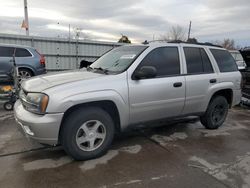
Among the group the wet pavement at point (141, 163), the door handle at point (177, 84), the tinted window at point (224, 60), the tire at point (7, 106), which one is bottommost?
the wet pavement at point (141, 163)

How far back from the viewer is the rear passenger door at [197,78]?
4828mm

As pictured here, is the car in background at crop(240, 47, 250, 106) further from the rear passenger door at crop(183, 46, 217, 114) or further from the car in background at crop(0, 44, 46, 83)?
the car in background at crop(0, 44, 46, 83)

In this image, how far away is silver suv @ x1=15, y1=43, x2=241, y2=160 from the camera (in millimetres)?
3486

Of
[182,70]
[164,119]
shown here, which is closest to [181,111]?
[164,119]

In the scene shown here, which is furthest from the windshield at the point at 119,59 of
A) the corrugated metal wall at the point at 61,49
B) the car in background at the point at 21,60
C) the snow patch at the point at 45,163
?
the corrugated metal wall at the point at 61,49

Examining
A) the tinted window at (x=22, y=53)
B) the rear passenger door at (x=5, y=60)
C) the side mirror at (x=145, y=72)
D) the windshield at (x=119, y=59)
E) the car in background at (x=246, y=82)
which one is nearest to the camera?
the side mirror at (x=145, y=72)

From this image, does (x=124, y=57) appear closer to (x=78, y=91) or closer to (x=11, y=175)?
(x=78, y=91)

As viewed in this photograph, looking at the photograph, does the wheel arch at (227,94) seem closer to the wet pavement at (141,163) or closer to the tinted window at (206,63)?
the tinted window at (206,63)

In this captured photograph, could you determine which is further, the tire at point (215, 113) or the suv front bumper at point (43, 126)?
the tire at point (215, 113)

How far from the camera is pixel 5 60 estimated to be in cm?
982

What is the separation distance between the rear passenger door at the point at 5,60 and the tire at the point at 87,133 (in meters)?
7.14

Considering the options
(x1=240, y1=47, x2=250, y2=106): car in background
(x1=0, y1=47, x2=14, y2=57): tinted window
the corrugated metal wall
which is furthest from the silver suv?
the corrugated metal wall

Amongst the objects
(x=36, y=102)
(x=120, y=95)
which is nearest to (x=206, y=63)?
(x=120, y=95)

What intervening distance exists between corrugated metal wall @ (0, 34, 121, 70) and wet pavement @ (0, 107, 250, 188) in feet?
28.0
